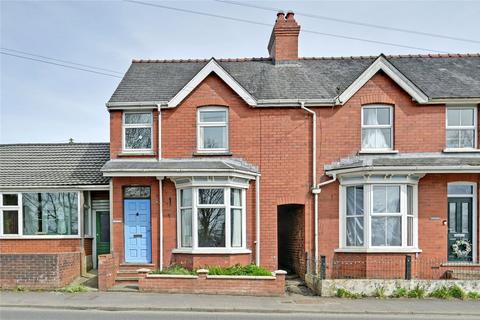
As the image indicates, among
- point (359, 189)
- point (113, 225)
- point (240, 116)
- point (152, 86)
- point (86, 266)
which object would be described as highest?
point (152, 86)

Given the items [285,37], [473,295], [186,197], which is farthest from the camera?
[285,37]

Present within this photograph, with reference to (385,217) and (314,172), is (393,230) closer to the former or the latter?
(385,217)

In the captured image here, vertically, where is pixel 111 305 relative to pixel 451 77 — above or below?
below

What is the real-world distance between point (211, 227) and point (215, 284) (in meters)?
2.31

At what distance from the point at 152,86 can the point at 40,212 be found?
21.2 ft

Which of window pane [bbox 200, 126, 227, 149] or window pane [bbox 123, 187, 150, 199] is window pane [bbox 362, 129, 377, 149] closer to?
window pane [bbox 200, 126, 227, 149]

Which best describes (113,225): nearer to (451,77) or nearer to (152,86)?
(152,86)

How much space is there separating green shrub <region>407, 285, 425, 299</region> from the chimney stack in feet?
31.3

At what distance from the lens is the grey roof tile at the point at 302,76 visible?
14953 millimetres

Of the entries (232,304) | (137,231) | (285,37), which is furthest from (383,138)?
(137,231)

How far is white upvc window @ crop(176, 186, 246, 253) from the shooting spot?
13.8m

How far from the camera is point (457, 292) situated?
11836mm

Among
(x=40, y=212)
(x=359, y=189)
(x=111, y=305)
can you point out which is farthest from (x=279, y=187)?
(x=40, y=212)

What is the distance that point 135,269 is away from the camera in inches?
562
